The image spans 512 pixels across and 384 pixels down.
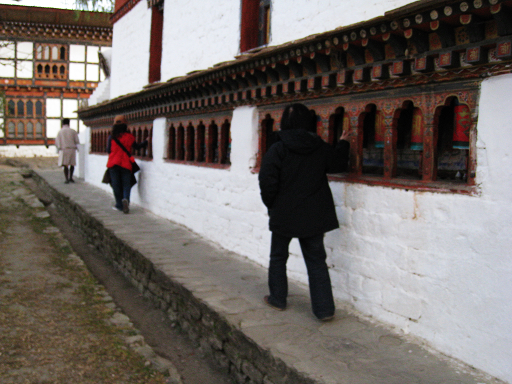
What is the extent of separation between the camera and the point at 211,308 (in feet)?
13.4

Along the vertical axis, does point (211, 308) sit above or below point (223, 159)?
below

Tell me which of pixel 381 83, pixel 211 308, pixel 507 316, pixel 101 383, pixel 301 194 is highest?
pixel 381 83

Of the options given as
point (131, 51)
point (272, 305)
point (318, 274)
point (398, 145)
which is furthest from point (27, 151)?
point (318, 274)

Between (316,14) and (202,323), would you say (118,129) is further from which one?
(202,323)

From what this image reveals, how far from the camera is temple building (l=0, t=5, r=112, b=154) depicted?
24.4 m

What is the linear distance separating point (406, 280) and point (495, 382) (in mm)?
868

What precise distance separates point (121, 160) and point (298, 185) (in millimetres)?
6067

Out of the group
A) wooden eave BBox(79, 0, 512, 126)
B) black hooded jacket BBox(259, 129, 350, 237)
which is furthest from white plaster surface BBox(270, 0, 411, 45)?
black hooded jacket BBox(259, 129, 350, 237)

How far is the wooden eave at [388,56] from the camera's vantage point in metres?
2.80

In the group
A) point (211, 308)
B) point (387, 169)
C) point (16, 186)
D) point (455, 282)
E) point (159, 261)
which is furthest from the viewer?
point (16, 186)

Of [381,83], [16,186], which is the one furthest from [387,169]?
[16,186]

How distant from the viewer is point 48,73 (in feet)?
83.4

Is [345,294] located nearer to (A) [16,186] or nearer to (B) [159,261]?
(B) [159,261]

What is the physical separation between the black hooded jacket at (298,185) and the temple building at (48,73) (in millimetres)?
23345
